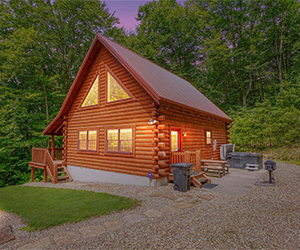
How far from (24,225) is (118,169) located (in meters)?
5.10

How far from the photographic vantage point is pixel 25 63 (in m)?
18.2

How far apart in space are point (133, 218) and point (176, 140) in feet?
20.3

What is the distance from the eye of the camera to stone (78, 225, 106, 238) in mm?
3889

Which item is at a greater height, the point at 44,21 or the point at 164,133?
the point at 44,21

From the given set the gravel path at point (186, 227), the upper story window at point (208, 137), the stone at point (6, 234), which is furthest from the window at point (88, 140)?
the upper story window at point (208, 137)

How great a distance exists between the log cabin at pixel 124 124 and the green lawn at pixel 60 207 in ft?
8.07

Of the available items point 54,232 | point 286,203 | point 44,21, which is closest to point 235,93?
point 286,203

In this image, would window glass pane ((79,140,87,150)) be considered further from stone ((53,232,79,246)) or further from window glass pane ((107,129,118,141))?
stone ((53,232,79,246))

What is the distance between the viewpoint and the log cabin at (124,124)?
8180 millimetres

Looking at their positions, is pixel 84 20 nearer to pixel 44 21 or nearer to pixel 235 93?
pixel 44 21

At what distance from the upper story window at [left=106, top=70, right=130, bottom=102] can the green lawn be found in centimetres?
508

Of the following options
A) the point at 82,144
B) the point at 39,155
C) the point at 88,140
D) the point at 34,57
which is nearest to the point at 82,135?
the point at 82,144

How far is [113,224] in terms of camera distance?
436cm

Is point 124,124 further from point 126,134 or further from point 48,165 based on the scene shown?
point 48,165
